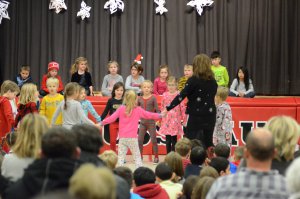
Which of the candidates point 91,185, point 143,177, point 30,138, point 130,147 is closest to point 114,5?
point 130,147

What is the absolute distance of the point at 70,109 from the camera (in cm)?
798

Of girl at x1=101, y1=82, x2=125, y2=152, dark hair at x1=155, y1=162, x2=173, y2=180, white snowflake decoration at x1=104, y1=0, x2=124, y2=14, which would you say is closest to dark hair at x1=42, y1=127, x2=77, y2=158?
dark hair at x1=155, y1=162, x2=173, y2=180

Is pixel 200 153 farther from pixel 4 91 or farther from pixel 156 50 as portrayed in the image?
pixel 156 50

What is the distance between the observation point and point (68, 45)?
50.7 feet

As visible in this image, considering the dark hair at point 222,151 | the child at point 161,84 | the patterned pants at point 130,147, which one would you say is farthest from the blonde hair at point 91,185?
the child at point 161,84

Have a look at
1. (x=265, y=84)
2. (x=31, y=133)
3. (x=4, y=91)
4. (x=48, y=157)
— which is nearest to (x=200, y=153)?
(x=31, y=133)

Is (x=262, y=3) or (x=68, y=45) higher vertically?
(x=262, y=3)

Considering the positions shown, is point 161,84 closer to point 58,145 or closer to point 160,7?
point 160,7

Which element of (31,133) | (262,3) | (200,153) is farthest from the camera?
(262,3)

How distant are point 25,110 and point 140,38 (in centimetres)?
732

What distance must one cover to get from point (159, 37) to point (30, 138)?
11134 mm

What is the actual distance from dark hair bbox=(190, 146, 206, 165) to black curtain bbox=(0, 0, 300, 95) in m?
8.96

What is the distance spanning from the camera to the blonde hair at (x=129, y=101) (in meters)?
8.46

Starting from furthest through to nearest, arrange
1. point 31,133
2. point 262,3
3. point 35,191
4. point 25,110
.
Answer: point 262,3
point 25,110
point 31,133
point 35,191
